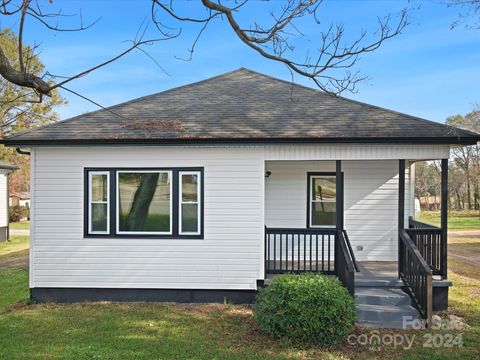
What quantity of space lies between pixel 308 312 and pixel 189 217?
3.31 m

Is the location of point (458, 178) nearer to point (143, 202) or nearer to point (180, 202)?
point (180, 202)

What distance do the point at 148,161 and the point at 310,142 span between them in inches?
127

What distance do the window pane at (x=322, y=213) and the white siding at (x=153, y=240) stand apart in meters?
2.15

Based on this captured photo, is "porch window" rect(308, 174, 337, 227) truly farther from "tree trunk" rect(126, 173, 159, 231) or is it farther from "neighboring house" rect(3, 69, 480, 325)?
"tree trunk" rect(126, 173, 159, 231)

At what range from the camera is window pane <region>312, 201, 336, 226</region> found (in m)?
9.23

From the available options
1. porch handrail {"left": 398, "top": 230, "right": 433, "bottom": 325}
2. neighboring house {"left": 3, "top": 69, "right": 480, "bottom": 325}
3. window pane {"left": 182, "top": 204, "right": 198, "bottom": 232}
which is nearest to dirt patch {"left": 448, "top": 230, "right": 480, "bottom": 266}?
porch handrail {"left": 398, "top": 230, "right": 433, "bottom": 325}

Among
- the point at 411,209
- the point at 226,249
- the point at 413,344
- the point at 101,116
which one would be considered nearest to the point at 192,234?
the point at 226,249

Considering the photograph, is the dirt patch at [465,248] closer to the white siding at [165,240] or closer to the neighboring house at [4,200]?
the white siding at [165,240]

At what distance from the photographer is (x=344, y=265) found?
688 centimetres

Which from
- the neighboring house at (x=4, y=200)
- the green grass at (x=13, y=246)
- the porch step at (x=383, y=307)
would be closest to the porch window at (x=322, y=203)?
the porch step at (x=383, y=307)

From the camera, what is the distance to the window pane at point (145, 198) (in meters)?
7.77

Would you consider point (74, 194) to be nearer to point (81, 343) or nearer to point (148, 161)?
point (148, 161)

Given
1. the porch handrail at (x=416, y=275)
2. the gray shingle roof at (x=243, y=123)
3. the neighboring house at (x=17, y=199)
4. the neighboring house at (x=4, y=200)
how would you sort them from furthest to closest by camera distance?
the neighboring house at (x=17, y=199) → the neighboring house at (x=4, y=200) → the gray shingle roof at (x=243, y=123) → the porch handrail at (x=416, y=275)

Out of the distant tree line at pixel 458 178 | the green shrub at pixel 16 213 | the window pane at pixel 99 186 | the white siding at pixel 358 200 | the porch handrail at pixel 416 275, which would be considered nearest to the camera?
the porch handrail at pixel 416 275
